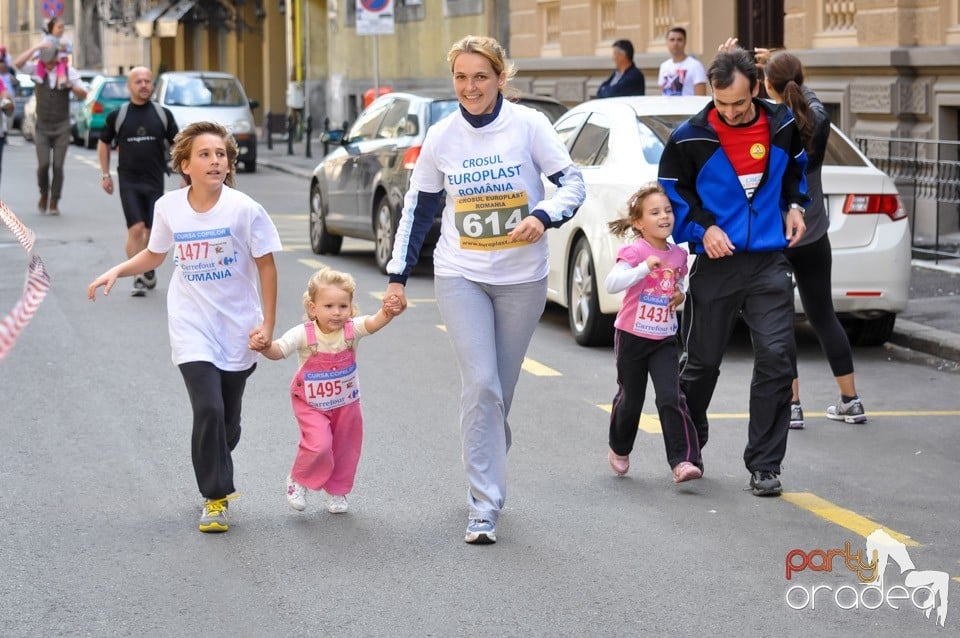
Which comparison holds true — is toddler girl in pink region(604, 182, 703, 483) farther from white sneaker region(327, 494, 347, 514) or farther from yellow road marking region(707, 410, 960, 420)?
yellow road marking region(707, 410, 960, 420)

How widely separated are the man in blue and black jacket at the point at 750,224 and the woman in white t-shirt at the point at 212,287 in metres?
1.71

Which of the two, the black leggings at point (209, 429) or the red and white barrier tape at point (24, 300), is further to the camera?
the black leggings at point (209, 429)

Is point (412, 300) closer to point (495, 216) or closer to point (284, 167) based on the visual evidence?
point (495, 216)

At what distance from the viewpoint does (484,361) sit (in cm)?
642

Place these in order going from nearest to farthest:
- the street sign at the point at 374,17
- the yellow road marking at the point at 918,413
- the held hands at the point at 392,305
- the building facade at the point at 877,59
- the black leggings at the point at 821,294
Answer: the held hands at the point at 392,305 < the black leggings at the point at 821,294 < the yellow road marking at the point at 918,413 < the building facade at the point at 877,59 < the street sign at the point at 374,17

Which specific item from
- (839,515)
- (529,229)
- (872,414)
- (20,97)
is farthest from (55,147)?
(20,97)

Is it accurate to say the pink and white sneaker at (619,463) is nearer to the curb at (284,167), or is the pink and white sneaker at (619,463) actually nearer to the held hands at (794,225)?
the held hands at (794,225)

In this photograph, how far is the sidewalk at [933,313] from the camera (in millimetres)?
10977

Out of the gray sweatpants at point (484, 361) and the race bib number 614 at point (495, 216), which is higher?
the race bib number 614 at point (495, 216)

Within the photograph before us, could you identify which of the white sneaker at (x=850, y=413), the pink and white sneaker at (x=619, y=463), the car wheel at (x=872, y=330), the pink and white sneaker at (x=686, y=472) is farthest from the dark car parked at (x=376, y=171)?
the pink and white sneaker at (x=686, y=472)

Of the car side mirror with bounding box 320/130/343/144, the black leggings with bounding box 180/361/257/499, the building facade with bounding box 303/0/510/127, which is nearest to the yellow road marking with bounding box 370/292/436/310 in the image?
the car side mirror with bounding box 320/130/343/144

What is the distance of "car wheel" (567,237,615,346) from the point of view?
10.9 meters

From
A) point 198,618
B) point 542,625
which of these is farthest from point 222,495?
point 542,625

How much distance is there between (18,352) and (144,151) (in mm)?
3201
